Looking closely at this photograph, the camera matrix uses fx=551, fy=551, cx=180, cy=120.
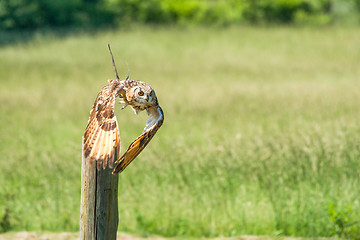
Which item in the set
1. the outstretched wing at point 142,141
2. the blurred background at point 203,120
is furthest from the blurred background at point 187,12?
the outstretched wing at point 142,141

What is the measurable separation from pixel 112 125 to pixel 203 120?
8028mm

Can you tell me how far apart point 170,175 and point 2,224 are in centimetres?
197

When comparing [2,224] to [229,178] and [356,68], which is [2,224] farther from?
[356,68]

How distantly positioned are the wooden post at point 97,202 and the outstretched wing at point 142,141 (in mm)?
380

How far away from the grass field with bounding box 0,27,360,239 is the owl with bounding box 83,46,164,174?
2.79 meters

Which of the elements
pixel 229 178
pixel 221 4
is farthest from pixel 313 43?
Result: pixel 229 178

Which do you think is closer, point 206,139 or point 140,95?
point 140,95

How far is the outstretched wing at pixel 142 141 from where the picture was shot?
9.51ft

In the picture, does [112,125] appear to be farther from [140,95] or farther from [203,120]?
[203,120]

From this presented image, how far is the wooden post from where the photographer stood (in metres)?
3.34

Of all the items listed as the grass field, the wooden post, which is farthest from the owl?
the grass field

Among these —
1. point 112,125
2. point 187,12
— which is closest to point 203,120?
point 112,125

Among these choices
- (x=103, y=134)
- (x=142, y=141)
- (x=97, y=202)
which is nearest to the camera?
(x=103, y=134)

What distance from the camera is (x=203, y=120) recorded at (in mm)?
10734
